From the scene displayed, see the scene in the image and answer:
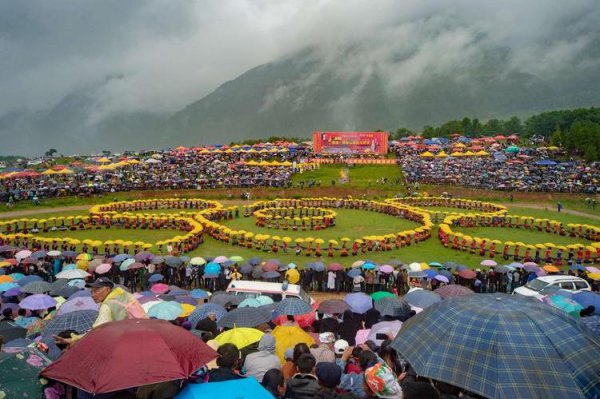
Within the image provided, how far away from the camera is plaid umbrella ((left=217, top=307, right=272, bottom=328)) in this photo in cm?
1023

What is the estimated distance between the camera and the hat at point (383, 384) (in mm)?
5301

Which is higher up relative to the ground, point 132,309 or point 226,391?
point 132,309

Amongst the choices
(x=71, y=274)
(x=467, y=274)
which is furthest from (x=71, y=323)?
(x=467, y=274)

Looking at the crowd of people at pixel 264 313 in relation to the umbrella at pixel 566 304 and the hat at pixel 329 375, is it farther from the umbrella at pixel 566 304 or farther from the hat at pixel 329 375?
the umbrella at pixel 566 304

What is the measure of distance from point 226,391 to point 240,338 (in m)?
3.61

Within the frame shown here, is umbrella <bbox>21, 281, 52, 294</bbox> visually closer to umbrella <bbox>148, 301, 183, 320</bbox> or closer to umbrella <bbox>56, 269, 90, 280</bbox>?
umbrella <bbox>56, 269, 90, 280</bbox>

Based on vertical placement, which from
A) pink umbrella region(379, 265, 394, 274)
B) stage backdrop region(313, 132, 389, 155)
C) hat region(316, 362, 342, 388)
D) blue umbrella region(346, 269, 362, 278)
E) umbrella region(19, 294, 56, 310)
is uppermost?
stage backdrop region(313, 132, 389, 155)

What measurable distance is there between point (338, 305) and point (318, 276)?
7.15 metres

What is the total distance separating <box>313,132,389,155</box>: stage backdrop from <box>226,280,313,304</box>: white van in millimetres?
54230

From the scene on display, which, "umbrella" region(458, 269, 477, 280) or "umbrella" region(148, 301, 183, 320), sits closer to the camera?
"umbrella" region(148, 301, 183, 320)

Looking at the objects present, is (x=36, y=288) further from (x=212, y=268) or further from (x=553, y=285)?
(x=553, y=285)

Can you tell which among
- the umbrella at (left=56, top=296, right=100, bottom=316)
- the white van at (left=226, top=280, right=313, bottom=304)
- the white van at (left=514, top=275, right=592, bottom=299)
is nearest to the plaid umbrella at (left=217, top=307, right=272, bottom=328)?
the umbrella at (left=56, top=296, right=100, bottom=316)

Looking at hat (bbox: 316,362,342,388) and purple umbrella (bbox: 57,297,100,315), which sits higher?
hat (bbox: 316,362,342,388)

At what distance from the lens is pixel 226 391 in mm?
5219
